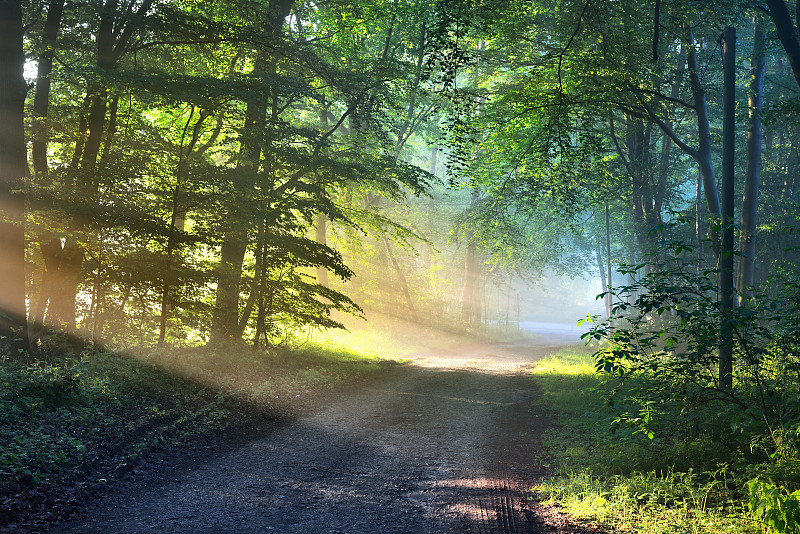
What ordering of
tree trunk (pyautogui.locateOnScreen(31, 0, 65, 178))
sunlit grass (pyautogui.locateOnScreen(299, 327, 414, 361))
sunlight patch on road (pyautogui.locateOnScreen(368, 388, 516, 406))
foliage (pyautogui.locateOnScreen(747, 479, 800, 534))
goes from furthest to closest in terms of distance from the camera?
sunlit grass (pyautogui.locateOnScreen(299, 327, 414, 361)) → sunlight patch on road (pyautogui.locateOnScreen(368, 388, 516, 406)) → tree trunk (pyautogui.locateOnScreen(31, 0, 65, 178)) → foliage (pyautogui.locateOnScreen(747, 479, 800, 534))

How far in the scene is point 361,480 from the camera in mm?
5977

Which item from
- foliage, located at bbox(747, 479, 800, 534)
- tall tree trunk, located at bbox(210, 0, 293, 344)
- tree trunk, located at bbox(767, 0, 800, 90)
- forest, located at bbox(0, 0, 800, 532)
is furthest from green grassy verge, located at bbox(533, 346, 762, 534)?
tall tree trunk, located at bbox(210, 0, 293, 344)

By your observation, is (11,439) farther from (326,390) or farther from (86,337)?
(326,390)

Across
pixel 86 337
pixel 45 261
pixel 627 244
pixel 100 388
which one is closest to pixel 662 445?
pixel 100 388

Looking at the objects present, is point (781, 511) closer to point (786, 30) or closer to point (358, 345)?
point (786, 30)

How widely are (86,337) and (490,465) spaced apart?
8.26 meters

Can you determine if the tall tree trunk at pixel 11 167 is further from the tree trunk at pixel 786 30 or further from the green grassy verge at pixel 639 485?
the tree trunk at pixel 786 30

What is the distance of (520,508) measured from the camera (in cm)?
528

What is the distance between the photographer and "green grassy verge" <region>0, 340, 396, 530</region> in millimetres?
5055

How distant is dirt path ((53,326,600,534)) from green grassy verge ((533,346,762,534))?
0.36m

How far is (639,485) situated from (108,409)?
6.83 meters

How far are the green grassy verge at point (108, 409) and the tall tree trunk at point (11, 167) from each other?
1.15 metres

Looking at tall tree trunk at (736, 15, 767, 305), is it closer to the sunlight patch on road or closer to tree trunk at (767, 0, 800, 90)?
tree trunk at (767, 0, 800, 90)

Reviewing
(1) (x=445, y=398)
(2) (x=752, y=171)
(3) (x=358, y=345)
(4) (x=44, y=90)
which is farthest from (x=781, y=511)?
(3) (x=358, y=345)
